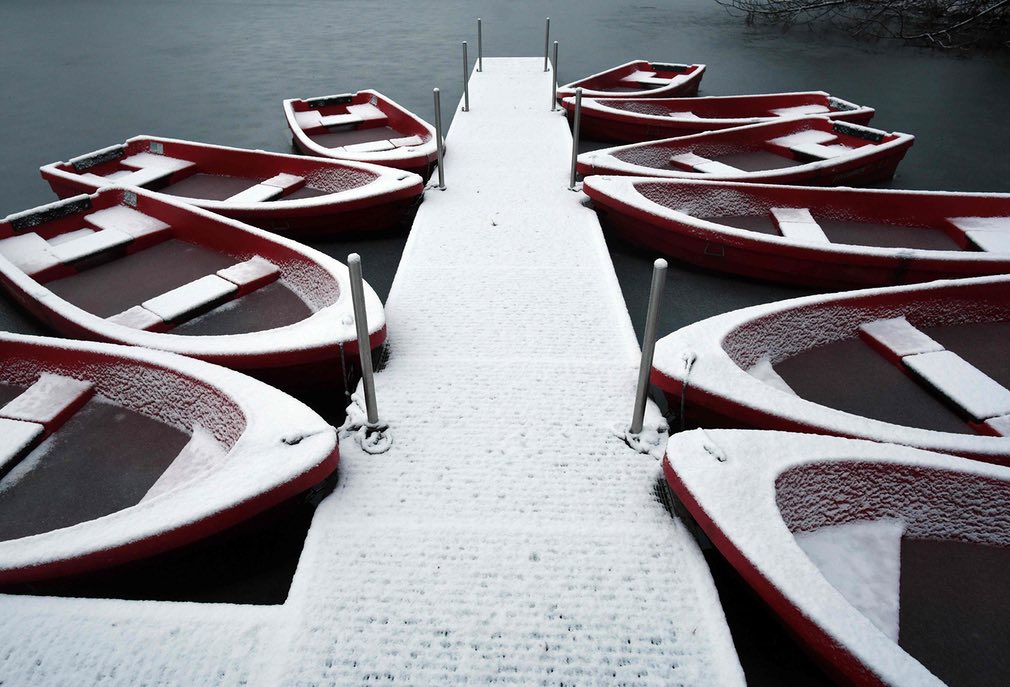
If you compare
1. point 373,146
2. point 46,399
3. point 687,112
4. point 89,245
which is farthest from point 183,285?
point 687,112

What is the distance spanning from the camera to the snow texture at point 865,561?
6.58 feet

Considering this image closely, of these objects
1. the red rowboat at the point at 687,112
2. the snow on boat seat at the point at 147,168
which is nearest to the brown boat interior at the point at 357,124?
the snow on boat seat at the point at 147,168

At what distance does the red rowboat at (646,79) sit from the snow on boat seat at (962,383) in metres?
6.09

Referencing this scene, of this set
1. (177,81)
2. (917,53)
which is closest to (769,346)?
(177,81)

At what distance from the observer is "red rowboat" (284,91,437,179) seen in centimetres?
527

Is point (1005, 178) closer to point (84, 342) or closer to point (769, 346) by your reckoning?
point (769, 346)

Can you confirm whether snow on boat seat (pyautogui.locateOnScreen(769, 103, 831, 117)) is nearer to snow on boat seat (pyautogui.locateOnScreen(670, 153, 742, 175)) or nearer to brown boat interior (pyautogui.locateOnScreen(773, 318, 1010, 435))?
snow on boat seat (pyautogui.locateOnScreen(670, 153, 742, 175))

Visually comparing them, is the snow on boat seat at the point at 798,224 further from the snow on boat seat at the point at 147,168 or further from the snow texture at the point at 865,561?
the snow on boat seat at the point at 147,168

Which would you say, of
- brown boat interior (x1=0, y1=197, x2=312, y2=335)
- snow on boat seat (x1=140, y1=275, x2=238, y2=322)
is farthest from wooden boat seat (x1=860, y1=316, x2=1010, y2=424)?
snow on boat seat (x1=140, y1=275, x2=238, y2=322)

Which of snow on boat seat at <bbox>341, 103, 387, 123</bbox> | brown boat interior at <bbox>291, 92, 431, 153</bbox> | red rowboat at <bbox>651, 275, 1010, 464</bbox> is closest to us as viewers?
red rowboat at <bbox>651, 275, 1010, 464</bbox>

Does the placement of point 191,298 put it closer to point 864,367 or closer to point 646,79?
point 864,367

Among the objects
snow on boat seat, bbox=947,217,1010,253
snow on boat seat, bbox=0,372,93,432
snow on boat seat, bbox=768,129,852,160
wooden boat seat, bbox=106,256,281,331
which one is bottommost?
snow on boat seat, bbox=0,372,93,432

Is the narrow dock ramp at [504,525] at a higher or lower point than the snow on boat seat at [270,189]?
lower

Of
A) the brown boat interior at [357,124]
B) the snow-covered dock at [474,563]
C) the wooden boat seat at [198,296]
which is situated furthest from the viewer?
the brown boat interior at [357,124]
